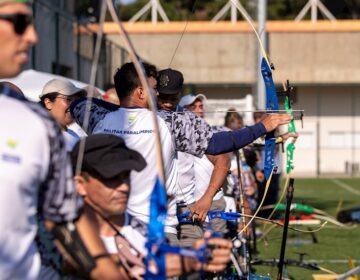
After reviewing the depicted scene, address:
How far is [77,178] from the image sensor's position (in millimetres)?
3762

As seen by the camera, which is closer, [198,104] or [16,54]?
[16,54]

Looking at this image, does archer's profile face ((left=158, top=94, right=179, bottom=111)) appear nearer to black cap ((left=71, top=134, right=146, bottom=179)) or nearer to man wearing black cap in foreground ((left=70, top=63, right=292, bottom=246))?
man wearing black cap in foreground ((left=70, top=63, right=292, bottom=246))

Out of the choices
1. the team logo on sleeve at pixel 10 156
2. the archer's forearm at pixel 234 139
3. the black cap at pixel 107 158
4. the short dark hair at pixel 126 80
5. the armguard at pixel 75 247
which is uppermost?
the short dark hair at pixel 126 80

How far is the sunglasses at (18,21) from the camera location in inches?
125

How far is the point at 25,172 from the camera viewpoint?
3.07 metres

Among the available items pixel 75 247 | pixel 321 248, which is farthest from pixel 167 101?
pixel 321 248

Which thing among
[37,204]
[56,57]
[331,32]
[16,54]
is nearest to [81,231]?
[37,204]

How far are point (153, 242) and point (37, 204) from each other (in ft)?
1.64

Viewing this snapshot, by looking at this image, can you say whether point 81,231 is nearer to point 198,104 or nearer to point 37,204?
point 37,204

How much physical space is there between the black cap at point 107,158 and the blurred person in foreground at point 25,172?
0.38 metres

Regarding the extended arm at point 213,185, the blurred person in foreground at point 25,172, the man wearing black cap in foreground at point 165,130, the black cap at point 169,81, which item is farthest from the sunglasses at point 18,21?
the extended arm at point 213,185

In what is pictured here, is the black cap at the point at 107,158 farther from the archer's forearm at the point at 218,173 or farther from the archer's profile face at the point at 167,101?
the archer's forearm at the point at 218,173

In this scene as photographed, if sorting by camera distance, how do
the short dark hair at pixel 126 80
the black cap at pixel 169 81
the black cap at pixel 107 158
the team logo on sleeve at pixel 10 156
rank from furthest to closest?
the black cap at pixel 169 81 < the short dark hair at pixel 126 80 < the black cap at pixel 107 158 < the team logo on sleeve at pixel 10 156

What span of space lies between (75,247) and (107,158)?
0.49m
